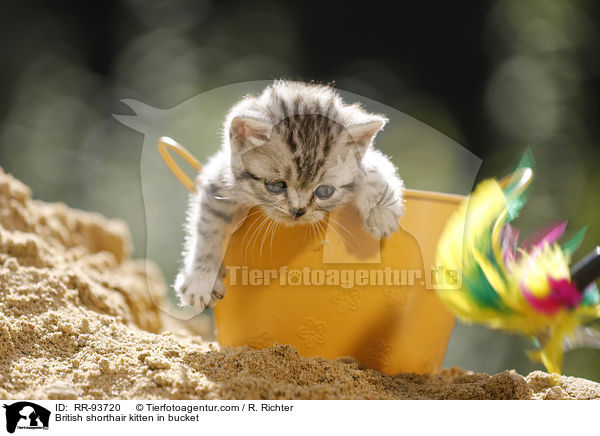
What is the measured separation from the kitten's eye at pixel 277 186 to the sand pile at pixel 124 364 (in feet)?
0.92

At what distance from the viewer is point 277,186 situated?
0.93 meters

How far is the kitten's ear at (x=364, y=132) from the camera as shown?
35.4 inches

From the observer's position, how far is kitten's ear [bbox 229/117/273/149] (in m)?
0.89

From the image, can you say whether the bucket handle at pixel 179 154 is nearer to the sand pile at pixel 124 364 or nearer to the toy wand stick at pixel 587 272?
the sand pile at pixel 124 364

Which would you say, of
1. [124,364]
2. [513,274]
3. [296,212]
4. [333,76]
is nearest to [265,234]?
[296,212]

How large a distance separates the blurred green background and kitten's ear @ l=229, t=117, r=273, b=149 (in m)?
0.27

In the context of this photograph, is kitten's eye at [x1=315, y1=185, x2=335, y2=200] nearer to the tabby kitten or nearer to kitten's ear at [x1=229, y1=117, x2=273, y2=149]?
the tabby kitten
